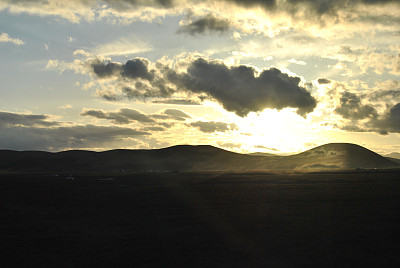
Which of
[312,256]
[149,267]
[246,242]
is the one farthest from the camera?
[246,242]

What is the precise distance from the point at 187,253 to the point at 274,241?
6.03 meters

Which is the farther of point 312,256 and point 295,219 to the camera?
A: point 295,219

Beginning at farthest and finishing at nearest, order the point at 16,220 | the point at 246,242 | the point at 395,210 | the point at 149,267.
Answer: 1. the point at 395,210
2. the point at 16,220
3. the point at 246,242
4. the point at 149,267

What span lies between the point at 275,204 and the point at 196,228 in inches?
614

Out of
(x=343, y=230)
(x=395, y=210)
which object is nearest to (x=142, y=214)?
(x=343, y=230)

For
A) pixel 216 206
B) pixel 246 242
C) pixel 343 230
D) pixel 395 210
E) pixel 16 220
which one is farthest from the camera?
pixel 216 206

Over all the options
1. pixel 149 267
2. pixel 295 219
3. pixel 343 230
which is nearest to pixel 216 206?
pixel 295 219

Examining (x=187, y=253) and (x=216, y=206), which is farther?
(x=216, y=206)

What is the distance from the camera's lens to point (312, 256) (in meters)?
18.7

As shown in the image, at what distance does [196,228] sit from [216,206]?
1229cm

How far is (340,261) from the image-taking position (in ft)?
58.8

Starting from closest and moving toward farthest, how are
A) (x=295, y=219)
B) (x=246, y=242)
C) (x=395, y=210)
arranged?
(x=246, y=242) < (x=295, y=219) < (x=395, y=210)

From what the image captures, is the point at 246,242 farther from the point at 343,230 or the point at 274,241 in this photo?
the point at 343,230

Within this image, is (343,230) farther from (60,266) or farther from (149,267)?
(60,266)
